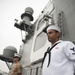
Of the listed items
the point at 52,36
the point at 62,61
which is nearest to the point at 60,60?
the point at 62,61

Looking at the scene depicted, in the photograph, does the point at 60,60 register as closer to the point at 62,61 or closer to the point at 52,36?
the point at 62,61

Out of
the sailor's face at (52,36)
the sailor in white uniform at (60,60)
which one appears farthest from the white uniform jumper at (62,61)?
the sailor's face at (52,36)

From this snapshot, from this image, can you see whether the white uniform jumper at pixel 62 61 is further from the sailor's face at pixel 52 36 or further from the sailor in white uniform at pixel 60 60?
the sailor's face at pixel 52 36

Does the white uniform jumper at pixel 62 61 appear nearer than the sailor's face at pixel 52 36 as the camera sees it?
Yes

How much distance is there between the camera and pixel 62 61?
169 centimetres

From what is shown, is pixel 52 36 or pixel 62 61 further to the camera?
pixel 52 36

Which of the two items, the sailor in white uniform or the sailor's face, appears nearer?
the sailor in white uniform

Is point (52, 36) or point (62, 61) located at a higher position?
point (52, 36)

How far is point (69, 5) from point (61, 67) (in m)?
1.56

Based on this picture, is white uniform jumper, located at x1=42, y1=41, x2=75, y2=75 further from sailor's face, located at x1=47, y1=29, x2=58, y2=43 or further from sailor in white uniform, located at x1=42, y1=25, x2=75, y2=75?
sailor's face, located at x1=47, y1=29, x2=58, y2=43

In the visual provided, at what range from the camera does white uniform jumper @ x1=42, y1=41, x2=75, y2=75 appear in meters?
1.64

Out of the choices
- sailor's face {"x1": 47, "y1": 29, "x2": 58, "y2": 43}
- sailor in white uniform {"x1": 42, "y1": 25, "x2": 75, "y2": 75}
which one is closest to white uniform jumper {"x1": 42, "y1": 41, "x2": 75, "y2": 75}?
sailor in white uniform {"x1": 42, "y1": 25, "x2": 75, "y2": 75}

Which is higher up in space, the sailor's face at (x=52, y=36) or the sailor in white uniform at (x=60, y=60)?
the sailor's face at (x=52, y=36)

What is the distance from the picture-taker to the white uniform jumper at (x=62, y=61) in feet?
5.37
